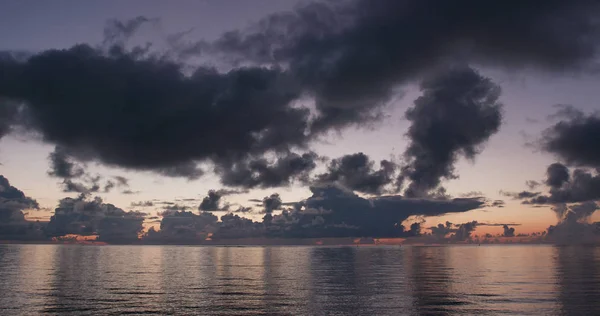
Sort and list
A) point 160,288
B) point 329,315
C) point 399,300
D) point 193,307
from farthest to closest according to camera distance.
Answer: point 160,288, point 399,300, point 193,307, point 329,315

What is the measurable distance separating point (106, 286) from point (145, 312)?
39.2m

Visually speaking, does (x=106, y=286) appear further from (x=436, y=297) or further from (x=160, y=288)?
(x=436, y=297)

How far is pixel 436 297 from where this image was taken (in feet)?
286

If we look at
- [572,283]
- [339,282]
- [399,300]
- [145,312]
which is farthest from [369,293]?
[572,283]

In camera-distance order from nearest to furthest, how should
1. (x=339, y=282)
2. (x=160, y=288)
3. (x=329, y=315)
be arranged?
(x=329, y=315)
(x=160, y=288)
(x=339, y=282)

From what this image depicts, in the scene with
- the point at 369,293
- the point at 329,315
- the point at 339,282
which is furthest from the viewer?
the point at 339,282

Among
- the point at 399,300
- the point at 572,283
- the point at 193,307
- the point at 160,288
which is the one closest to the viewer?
the point at 193,307

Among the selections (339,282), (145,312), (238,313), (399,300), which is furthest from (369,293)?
(145,312)

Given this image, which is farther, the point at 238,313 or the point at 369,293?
the point at 369,293

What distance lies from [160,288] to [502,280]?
83.9m

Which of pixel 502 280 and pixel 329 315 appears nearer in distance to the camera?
pixel 329 315

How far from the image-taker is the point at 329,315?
69312 mm

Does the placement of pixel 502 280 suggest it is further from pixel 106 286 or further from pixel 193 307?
pixel 106 286

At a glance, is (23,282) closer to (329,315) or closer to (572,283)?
(329,315)
